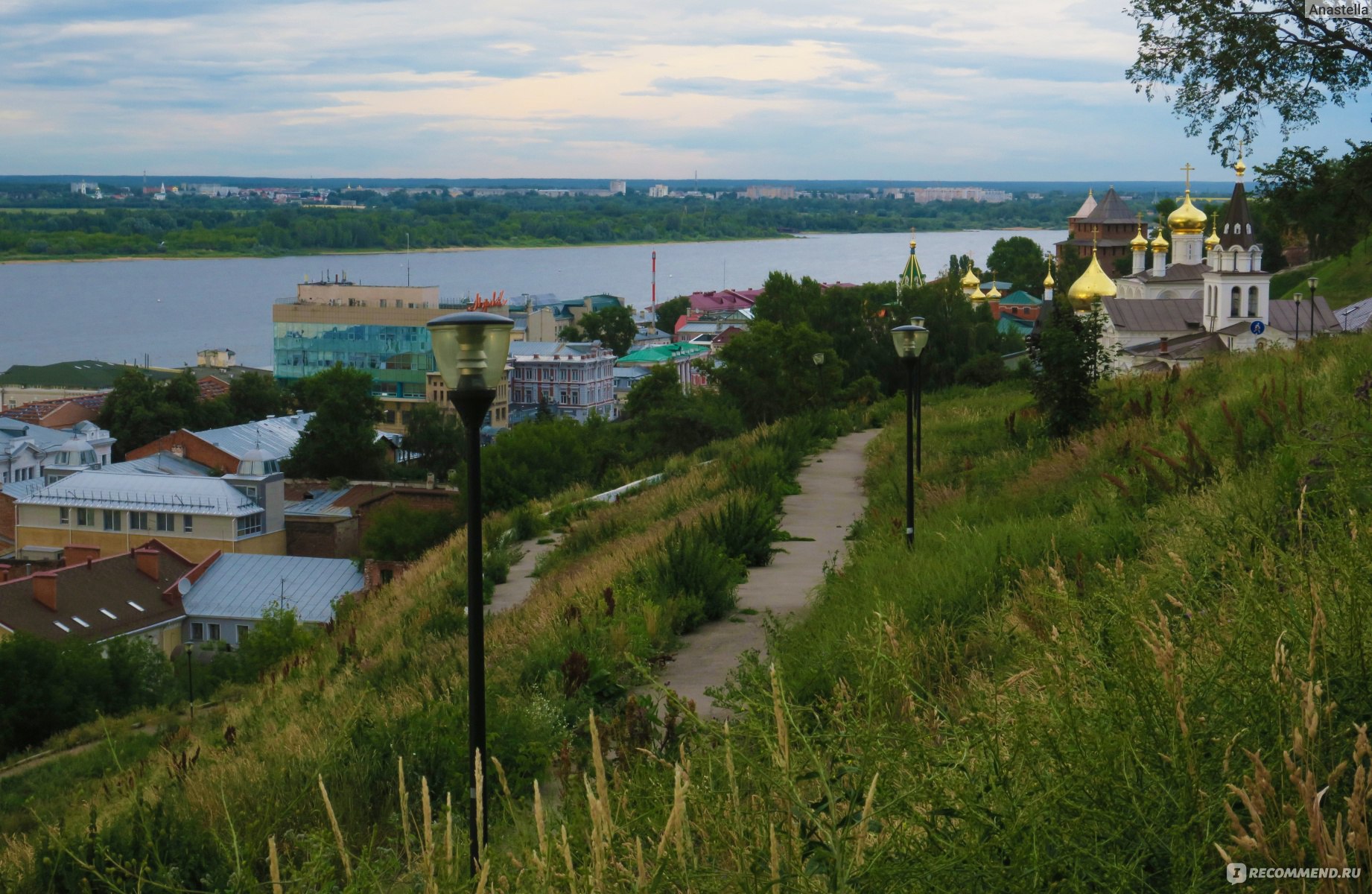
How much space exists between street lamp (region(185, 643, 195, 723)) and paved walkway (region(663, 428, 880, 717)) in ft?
18.2

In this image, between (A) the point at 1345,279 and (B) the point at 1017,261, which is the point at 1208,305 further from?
(B) the point at 1017,261

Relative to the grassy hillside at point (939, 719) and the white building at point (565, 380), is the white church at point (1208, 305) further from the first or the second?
the white building at point (565, 380)

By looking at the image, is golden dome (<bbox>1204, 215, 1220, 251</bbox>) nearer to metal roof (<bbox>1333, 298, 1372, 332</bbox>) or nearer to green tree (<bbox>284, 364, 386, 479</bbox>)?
metal roof (<bbox>1333, 298, 1372, 332</bbox>)

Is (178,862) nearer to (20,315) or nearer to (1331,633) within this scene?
(1331,633)

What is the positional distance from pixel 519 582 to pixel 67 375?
72.4 m

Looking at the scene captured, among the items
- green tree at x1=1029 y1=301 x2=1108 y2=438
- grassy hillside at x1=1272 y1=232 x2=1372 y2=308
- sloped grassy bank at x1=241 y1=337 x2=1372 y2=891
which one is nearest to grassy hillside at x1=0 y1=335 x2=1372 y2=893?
sloped grassy bank at x1=241 y1=337 x2=1372 y2=891

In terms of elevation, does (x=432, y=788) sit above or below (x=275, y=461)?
above

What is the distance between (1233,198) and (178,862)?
4110 centimetres

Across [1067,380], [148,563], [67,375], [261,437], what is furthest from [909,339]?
[67,375]

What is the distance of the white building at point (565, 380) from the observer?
73.7 meters

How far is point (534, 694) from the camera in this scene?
6.19m

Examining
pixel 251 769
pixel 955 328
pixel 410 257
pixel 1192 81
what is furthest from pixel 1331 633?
pixel 410 257

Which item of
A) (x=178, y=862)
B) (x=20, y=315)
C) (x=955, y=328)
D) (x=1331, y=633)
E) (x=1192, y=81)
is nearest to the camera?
(x=1331, y=633)

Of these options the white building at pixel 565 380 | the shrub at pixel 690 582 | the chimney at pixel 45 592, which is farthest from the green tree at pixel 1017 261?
the shrub at pixel 690 582
